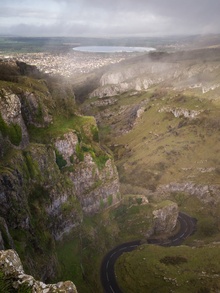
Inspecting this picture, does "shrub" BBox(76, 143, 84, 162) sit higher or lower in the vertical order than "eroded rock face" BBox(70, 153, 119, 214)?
higher

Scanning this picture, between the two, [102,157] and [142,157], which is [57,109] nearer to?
[102,157]

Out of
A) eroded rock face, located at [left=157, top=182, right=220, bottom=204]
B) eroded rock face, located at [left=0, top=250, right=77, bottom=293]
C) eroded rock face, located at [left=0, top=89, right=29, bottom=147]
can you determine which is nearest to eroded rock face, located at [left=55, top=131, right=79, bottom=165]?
eroded rock face, located at [left=0, top=89, right=29, bottom=147]

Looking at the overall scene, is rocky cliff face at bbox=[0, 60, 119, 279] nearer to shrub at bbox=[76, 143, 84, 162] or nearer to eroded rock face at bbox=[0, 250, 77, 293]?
shrub at bbox=[76, 143, 84, 162]

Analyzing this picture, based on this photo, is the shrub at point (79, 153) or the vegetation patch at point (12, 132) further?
the shrub at point (79, 153)

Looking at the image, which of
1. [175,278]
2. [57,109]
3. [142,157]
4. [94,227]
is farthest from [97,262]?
[142,157]

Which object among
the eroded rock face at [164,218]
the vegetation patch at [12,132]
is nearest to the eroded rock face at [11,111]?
the vegetation patch at [12,132]

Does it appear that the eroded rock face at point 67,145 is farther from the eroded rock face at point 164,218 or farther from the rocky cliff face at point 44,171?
the eroded rock face at point 164,218
